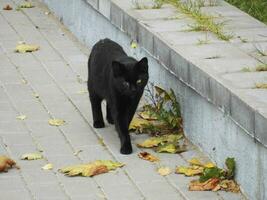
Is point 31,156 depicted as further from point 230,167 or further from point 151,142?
point 230,167

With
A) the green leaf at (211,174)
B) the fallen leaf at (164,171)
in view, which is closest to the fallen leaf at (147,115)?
the fallen leaf at (164,171)

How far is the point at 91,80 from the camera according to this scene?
7.25 metres

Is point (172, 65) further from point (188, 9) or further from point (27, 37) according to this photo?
point (27, 37)

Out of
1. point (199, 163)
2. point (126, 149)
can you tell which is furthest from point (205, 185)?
point (126, 149)

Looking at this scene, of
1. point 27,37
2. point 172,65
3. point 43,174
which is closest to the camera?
point 43,174

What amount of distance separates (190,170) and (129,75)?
33.6 inches

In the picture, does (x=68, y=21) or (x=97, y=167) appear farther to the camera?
(x=68, y=21)

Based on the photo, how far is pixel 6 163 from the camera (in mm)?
6273

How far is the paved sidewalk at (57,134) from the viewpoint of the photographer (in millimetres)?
5949

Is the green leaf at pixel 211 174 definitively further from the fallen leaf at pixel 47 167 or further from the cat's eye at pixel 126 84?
the fallen leaf at pixel 47 167

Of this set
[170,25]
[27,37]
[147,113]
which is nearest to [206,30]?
[170,25]

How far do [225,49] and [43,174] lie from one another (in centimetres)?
178

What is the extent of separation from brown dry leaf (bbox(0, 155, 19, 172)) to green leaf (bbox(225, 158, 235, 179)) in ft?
4.83

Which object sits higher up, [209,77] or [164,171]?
[209,77]
